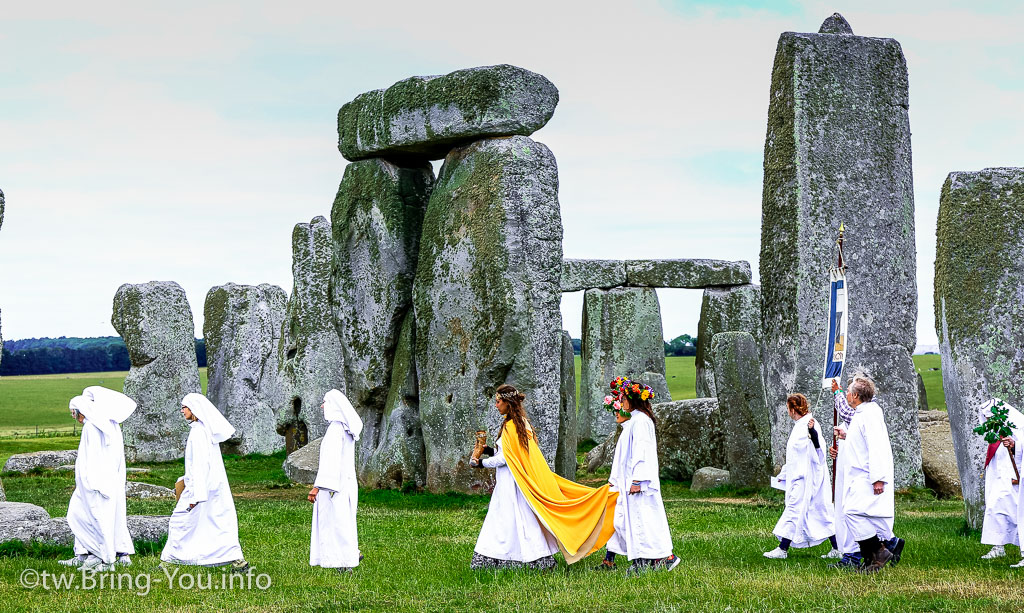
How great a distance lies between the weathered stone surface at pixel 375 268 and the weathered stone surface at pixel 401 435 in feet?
0.89

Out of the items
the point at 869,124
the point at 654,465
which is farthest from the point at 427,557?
the point at 869,124

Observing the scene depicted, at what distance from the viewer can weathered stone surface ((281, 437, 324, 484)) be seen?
1900cm

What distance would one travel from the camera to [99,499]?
1047 cm

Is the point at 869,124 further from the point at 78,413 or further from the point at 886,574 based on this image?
the point at 78,413

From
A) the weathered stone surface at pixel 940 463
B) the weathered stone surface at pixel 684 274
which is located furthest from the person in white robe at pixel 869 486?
the weathered stone surface at pixel 684 274

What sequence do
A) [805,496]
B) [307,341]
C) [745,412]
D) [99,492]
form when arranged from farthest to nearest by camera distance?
[307,341], [745,412], [805,496], [99,492]

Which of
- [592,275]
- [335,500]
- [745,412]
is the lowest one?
[335,500]

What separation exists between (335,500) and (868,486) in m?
4.64

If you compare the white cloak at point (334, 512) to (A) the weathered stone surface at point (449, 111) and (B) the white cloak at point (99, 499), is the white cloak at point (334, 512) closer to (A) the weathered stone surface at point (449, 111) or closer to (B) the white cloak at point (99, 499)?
(B) the white cloak at point (99, 499)

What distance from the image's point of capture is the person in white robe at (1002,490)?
10.7 m

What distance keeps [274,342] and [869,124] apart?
1558cm

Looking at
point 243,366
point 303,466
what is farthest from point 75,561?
point 243,366

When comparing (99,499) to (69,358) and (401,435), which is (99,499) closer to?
(401,435)

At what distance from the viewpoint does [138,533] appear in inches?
466
